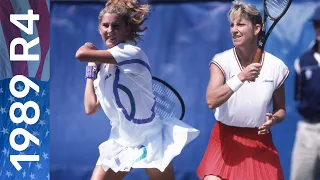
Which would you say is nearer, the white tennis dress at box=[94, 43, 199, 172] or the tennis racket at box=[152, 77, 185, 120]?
the white tennis dress at box=[94, 43, 199, 172]

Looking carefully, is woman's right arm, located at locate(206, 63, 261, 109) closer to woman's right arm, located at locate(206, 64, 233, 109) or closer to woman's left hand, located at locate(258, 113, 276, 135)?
woman's right arm, located at locate(206, 64, 233, 109)

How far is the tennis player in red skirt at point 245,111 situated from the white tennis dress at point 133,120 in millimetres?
280

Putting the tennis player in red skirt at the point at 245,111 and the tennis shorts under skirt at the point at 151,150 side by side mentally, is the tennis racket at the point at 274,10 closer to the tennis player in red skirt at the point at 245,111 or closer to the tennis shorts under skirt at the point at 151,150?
the tennis player in red skirt at the point at 245,111

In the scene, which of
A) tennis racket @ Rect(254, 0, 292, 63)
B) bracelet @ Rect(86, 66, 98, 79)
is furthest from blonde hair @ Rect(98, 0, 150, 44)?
tennis racket @ Rect(254, 0, 292, 63)

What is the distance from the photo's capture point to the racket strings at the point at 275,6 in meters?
5.48

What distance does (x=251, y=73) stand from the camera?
5.13m

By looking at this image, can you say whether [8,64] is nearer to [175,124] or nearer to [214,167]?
[175,124]

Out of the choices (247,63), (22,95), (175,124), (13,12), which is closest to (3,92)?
(22,95)

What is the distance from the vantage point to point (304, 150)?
512cm

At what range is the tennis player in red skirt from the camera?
5383mm

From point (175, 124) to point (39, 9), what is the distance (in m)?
1.58

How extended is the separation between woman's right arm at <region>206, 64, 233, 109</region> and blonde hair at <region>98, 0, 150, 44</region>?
0.61 metres

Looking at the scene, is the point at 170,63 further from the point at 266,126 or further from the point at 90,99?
the point at 266,126

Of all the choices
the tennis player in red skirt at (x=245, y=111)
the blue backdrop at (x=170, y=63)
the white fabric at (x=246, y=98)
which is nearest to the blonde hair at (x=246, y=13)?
the tennis player in red skirt at (x=245, y=111)
